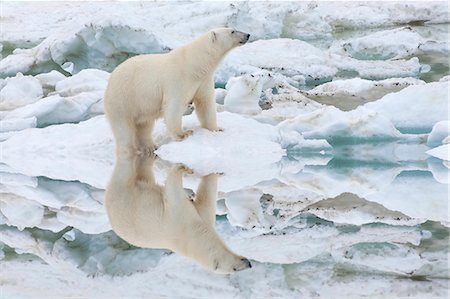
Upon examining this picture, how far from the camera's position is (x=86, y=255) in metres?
2.34

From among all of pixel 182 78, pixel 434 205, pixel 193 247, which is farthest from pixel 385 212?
pixel 182 78

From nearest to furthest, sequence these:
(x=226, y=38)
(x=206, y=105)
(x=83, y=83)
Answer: (x=226, y=38) → (x=206, y=105) → (x=83, y=83)

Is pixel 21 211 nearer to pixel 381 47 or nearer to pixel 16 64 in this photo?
pixel 16 64

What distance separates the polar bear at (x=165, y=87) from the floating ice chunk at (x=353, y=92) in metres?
2.36

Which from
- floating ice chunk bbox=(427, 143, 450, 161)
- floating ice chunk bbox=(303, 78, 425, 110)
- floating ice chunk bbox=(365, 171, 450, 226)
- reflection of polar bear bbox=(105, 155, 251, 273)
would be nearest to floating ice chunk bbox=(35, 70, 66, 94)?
floating ice chunk bbox=(303, 78, 425, 110)

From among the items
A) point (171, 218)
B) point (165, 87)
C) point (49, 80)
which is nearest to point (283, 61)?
point (49, 80)

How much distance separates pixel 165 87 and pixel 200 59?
0.25 metres

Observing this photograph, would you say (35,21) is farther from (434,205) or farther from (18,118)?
(434,205)

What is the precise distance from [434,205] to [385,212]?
0.19 m

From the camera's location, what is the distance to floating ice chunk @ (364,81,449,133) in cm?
546

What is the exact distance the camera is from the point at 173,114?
15.0ft

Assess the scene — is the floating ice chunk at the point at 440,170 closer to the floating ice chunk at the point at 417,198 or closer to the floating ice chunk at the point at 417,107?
the floating ice chunk at the point at 417,198

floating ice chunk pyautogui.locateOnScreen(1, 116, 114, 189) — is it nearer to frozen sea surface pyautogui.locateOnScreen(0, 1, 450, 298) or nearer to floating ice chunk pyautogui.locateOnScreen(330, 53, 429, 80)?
frozen sea surface pyautogui.locateOnScreen(0, 1, 450, 298)

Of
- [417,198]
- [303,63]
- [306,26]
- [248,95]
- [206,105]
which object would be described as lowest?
[303,63]
